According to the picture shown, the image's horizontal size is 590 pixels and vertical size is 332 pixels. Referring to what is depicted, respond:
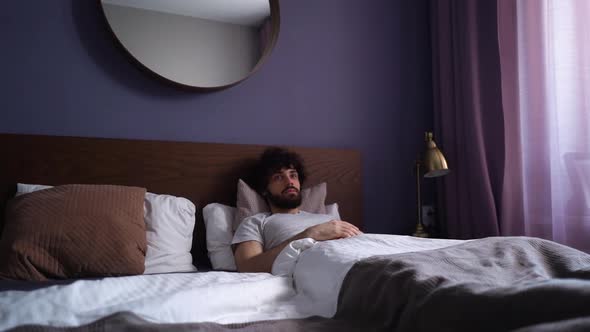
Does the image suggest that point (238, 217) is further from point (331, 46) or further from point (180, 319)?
point (331, 46)

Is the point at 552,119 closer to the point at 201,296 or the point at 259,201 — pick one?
the point at 259,201

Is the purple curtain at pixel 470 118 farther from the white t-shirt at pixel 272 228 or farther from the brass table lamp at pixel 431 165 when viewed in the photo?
the white t-shirt at pixel 272 228

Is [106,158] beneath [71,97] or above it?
beneath

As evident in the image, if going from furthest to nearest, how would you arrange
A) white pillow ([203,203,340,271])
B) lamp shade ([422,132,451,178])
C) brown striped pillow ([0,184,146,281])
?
lamp shade ([422,132,451,178])
white pillow ([203,203,340,271])
brown striped pillow ([0,184,146,281])

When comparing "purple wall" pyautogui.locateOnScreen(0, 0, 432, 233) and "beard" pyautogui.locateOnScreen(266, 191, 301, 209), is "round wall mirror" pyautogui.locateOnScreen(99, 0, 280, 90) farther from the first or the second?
"beard" pyautogui.locateOnScreen(266, 191, 301, 209)

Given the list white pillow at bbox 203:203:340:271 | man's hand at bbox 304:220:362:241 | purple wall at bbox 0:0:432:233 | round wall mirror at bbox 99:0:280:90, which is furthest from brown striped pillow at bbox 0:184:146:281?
round wall mirror at bbox 99:0:280:90

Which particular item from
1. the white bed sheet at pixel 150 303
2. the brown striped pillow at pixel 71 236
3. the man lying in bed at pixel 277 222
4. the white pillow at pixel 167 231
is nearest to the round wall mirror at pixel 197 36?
the man lying in bed at pixel 277 222

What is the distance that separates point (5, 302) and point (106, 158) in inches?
37.1

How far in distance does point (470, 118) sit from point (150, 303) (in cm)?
209

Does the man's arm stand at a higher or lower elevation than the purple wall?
lower

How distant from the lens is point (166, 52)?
6.56 feet

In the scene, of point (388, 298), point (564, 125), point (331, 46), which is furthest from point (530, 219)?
point (388, 298)

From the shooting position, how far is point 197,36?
6.83 feet

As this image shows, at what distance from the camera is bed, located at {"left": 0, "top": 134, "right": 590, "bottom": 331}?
0.69 metres
